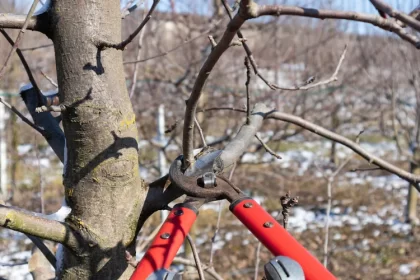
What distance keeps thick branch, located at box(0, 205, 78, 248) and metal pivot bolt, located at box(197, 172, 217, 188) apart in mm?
343

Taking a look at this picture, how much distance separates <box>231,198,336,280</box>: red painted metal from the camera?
3.46ft

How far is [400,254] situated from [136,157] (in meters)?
5.64

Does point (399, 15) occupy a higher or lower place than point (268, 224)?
higher

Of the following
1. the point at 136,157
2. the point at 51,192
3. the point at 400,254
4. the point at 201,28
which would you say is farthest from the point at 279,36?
the point at 136,157

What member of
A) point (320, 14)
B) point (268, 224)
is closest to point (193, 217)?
point (268, 224)

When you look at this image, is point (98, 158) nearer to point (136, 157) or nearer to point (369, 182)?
point (136, 157)

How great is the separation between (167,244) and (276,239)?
0.26 m

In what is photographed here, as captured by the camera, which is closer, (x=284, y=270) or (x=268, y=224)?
→ (x=284, y=270)

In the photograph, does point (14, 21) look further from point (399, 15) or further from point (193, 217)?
point (399, 15)

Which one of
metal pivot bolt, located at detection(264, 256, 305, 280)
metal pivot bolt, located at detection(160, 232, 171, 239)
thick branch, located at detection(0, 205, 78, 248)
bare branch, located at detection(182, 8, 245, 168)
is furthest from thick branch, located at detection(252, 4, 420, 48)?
thick branch, located at detection(0, 205, 78, 248)

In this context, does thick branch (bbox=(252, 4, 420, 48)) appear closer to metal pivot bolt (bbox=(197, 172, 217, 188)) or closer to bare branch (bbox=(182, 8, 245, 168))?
bare branch (bbox=(182, 8, 245, 168))

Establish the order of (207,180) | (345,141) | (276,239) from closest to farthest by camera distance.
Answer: (276,239) < (207,180) < (345,141)

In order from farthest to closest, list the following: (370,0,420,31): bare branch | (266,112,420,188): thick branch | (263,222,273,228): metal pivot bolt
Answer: (266,112,420,188): thick branch < (263,222,273,228): metal pivot bolt < (370,0,420,31): bare branch

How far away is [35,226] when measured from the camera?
1.17 metres
